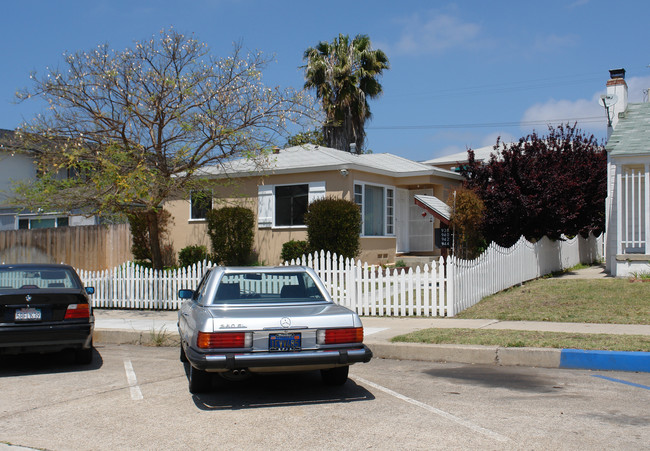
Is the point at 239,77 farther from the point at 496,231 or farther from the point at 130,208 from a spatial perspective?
the point at 496,231

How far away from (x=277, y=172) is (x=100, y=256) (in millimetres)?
6358

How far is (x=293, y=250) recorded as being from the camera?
18.8m

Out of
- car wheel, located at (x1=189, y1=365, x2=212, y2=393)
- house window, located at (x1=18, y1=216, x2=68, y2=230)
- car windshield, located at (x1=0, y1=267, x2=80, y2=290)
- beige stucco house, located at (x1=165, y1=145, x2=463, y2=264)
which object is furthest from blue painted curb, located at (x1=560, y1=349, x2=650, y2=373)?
house window, located at (x1=18, y1=216, x2=68, y2=230)

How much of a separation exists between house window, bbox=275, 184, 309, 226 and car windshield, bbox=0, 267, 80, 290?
10.6m

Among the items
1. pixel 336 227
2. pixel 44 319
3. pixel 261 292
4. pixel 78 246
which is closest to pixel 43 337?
pixel 44 319

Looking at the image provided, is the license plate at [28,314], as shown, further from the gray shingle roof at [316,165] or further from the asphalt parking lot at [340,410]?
the gray shingle roof at [316,165]

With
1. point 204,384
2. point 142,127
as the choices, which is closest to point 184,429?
point 204,384

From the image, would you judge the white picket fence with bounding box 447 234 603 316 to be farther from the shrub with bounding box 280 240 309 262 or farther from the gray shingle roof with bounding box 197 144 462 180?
the shrub with bounding box 280 240 309 262

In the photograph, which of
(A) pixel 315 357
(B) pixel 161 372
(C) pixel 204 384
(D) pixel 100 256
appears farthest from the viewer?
(D) pixel 100 256

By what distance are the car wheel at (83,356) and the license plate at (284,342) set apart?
3.87 meters

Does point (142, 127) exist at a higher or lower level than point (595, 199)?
higher

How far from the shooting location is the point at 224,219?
64.4 feet

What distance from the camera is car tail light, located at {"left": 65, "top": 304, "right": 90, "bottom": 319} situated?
8.66 m

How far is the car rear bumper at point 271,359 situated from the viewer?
6121mm
